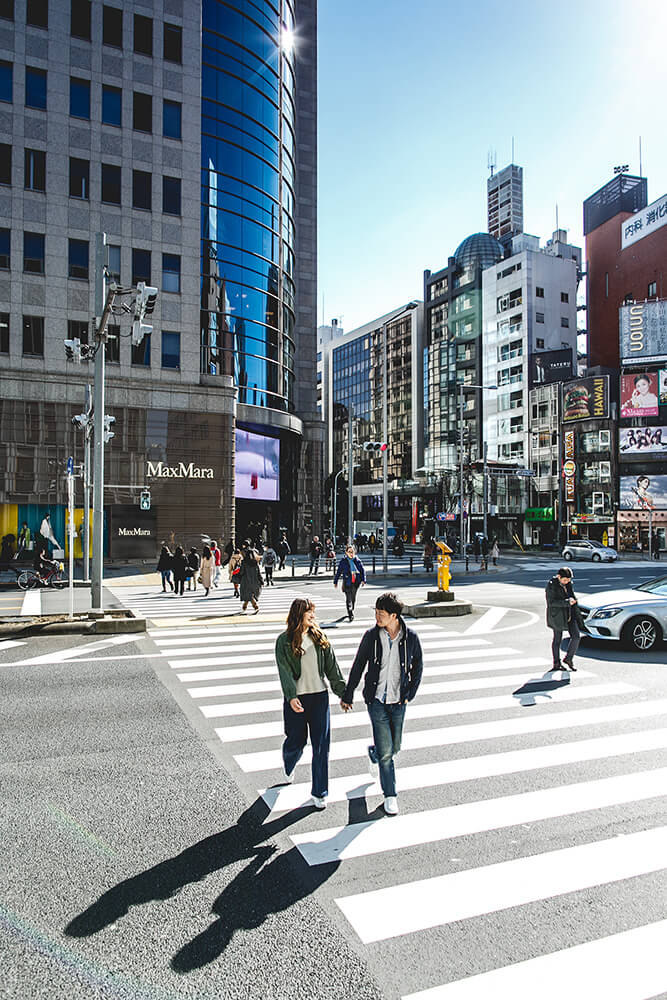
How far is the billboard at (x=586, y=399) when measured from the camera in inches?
2450

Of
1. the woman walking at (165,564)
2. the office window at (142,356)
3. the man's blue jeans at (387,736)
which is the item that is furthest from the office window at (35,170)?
the man's blue jeans at (387,736)

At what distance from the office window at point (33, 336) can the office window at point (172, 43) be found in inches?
671

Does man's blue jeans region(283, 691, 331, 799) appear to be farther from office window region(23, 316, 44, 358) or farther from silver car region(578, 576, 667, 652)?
office window region(23, 316, 44, 358)

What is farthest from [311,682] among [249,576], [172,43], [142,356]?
[172,43]

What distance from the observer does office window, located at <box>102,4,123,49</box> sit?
35.9 meters

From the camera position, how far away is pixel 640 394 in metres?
60.4

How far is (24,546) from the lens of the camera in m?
33.9

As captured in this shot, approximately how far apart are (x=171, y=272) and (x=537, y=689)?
33912mm

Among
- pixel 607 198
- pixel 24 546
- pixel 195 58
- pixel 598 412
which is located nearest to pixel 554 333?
pixel 607 198

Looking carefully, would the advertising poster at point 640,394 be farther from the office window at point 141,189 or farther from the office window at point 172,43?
the office window at point 172,43

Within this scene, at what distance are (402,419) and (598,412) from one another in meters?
48.7

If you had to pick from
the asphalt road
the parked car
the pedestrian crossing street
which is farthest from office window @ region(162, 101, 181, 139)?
the parked car

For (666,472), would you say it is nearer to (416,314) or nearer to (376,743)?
(416,314)

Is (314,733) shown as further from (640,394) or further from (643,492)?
(640,394)
